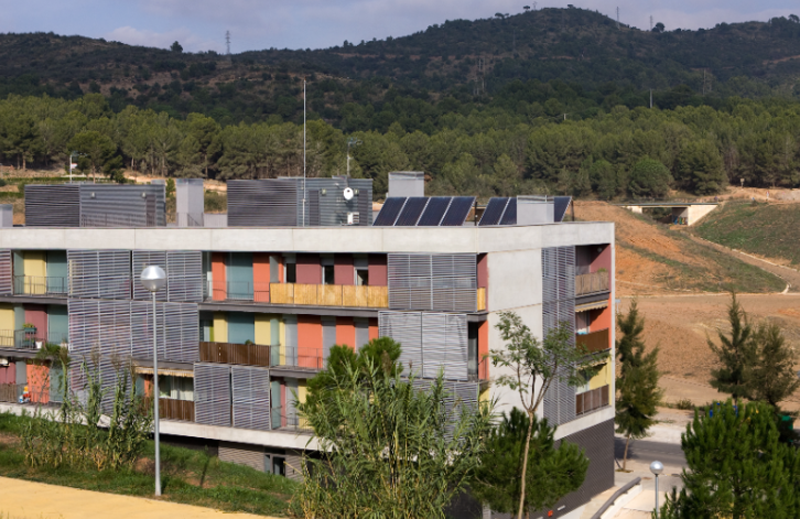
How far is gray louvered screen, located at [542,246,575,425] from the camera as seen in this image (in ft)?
97.4

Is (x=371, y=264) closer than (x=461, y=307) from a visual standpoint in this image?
No

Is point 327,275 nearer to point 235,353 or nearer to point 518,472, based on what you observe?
point 235,353

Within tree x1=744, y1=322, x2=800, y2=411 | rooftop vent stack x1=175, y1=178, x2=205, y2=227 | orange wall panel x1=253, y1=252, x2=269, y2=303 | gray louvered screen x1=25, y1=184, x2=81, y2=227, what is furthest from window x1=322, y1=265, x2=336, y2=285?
tree x1=744, y1=322, x2=800, y2=411

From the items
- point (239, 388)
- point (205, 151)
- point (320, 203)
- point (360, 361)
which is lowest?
point (239, 388)

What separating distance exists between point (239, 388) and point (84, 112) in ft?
388

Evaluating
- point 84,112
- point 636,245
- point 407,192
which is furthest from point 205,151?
point 407,192

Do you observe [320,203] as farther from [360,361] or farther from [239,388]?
[360,361]

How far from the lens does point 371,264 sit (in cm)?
2914

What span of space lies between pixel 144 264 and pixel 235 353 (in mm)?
4797

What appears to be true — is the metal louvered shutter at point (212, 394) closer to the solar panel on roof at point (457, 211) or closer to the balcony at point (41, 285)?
the balcony at point (41, 285)

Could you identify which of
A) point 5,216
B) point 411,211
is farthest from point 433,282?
point 5,216

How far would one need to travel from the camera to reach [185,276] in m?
31.1

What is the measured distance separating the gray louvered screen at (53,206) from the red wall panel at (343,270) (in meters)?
11.4

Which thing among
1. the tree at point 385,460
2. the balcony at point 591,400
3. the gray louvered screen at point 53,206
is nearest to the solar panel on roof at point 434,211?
the balcony at point 591,400
